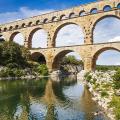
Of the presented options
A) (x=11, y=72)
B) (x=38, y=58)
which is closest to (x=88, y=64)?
(x=11, y=72)

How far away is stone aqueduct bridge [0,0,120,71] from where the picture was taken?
65062 millimetres

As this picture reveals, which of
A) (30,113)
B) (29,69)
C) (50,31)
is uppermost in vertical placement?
(50,31)

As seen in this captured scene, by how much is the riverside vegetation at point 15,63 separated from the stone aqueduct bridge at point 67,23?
214 inches

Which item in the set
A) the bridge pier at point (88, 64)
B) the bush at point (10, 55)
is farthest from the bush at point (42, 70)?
the bridge pier at point (88, 64)

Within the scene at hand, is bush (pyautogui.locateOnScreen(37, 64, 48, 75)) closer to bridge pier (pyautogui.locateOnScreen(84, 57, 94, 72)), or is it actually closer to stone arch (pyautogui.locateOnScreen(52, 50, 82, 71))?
stone arch (pyautogui.locateOnScreen(52, 50, 82, 71))

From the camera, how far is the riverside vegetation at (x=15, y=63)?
62.6 m

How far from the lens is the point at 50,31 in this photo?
7600 cm

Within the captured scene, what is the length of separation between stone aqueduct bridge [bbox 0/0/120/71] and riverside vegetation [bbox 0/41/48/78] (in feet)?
17.8

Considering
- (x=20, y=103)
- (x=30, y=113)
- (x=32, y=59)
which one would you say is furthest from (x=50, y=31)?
(x=30, y=113)

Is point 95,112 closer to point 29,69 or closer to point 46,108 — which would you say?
point 46,108

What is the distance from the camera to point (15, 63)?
65625 millimetres

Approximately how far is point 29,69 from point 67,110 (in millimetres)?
43794

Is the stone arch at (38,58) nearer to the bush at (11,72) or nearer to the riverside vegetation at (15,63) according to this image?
the riverside vegetation at (15,63)

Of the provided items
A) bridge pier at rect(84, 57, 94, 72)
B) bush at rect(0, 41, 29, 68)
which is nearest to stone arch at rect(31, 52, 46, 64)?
bush at rect(0, 41, 29, 68)
